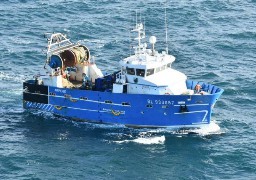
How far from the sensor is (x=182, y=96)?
57469mm

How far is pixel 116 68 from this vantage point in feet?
244

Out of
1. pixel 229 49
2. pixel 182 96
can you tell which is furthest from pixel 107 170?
pixel 229 49

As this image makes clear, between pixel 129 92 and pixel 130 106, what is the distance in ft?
4.66

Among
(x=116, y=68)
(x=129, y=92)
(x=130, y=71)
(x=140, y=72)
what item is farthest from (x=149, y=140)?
(x=116, y=68)

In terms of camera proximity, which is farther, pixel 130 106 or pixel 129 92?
pixel 129 92

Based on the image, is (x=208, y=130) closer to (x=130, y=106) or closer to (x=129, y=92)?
(x=130, y=106)

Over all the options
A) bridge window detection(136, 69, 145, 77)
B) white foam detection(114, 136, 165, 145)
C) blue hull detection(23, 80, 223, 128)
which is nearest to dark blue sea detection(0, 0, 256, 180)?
white foam detection(114, 136, 165, 145)

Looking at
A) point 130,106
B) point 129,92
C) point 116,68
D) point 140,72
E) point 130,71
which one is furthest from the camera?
point 116,68

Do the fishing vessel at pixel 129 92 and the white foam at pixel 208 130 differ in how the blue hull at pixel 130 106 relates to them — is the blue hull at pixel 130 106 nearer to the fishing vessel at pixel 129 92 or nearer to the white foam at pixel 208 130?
the fishing vessel at pixel 129 92

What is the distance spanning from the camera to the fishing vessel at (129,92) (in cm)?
5834

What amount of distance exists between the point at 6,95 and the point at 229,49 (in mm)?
30578

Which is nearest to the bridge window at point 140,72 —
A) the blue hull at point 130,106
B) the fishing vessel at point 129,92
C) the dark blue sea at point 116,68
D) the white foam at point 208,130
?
the fishing vessel at point 129,92

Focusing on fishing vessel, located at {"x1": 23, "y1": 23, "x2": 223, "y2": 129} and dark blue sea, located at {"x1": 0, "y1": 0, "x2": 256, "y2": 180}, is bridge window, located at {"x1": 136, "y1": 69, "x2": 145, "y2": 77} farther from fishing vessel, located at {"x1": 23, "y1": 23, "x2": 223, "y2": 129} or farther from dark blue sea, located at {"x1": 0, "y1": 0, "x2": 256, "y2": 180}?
dark blue sea, located at {"x1": 0, "y1": 0, "x2": 256, "y2": 180}

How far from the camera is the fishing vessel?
2297 inches
